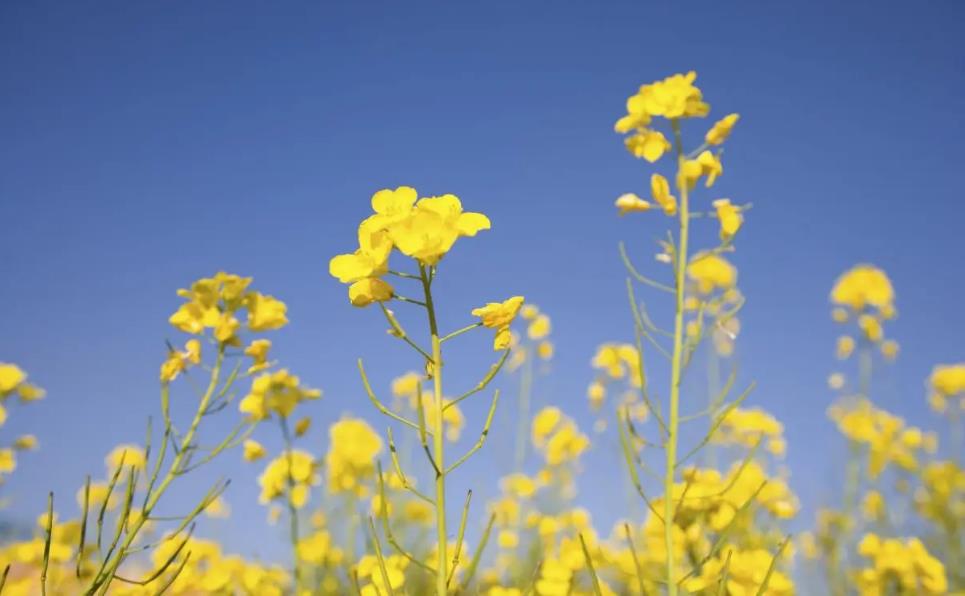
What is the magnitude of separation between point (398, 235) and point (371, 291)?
0.15 m

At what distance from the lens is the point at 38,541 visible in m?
4.16

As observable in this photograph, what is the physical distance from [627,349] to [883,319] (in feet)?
6.09

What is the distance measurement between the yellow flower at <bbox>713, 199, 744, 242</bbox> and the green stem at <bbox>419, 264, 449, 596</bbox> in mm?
1294

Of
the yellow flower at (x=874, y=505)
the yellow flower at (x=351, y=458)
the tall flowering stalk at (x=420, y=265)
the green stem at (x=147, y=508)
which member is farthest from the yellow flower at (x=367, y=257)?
the yellow flower at (x=874, y=505)

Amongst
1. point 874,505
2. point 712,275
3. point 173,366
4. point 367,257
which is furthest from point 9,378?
point 874,505

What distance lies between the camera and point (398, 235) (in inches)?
57.9

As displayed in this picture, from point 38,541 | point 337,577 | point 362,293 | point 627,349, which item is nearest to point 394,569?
point 337,577

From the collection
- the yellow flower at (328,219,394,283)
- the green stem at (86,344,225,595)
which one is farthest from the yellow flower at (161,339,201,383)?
the yellow flower at (328,219,394,283)

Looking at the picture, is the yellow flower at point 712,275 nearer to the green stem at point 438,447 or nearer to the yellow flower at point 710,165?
the yellow flower at point 710,165

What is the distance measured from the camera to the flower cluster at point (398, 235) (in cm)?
147

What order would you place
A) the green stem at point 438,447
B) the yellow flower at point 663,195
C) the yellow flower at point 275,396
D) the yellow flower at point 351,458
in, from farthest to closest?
the yellow flower at point 351,458
the yellow flower at point 275,396
the yellow flower at point 663,195
the green stem at point 438,447

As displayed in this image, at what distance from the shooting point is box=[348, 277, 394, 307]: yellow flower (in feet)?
5.06

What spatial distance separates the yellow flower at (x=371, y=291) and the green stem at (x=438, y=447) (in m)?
0.11

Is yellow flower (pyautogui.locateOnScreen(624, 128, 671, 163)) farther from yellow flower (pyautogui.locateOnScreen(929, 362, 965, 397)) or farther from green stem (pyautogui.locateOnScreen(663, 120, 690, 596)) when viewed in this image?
yellow flower (pyautogui.locateOnScreen(929, 362, 965, 397))
